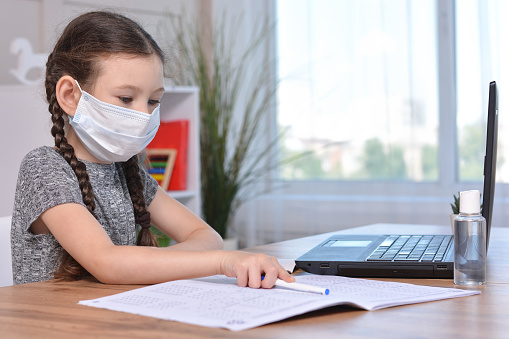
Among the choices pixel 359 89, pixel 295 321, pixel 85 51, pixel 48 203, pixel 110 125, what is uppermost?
pixel 359 89

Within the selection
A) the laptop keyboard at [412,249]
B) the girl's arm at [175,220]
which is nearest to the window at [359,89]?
the laptop keyboard at [412,249]

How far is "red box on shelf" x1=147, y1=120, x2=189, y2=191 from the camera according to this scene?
9.39 feet

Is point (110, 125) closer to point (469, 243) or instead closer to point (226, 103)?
point (469, 243)

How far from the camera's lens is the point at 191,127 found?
2.88 m

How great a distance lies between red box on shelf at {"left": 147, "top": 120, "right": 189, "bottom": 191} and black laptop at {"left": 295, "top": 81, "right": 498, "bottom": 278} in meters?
1.68

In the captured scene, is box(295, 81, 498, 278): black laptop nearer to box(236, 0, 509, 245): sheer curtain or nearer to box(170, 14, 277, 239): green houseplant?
box(236, 0, 509, 245): sheer curtain

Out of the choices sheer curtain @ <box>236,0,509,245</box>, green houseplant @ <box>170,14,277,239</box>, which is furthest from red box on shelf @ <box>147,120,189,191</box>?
sheer curtain @ <box>236,0,509,245</box>

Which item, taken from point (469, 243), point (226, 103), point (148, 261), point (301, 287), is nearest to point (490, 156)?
point (469, 243)

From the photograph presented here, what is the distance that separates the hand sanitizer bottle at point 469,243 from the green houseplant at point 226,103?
2166 mm

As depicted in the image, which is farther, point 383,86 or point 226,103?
point 226,103

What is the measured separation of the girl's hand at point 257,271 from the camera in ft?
2.94

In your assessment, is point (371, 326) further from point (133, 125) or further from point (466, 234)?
point (133, 125)

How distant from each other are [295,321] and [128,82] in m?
0.63

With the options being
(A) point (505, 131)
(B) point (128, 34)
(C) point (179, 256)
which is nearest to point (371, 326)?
(C) point (179, 256)
